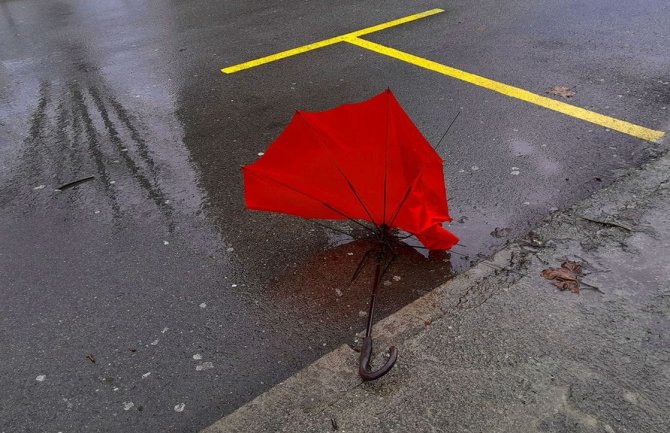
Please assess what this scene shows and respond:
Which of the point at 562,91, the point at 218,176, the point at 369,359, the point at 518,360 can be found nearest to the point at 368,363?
the point at 369,359

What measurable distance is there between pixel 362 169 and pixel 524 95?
278cm

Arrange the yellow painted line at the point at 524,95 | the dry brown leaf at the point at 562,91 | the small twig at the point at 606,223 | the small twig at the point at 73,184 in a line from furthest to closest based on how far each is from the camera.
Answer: the dry brown leaf at the point at 562,91 → the yellow painted line at the point at 524,95 → the small twig at the point at 73,184 → the small twig at the point at 606,223

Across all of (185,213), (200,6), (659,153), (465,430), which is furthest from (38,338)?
(200,6)

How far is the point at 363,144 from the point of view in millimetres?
3258

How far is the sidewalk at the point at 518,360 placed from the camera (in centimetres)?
250

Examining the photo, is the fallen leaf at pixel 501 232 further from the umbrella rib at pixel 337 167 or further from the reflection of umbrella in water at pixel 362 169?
the umbrella rib at pixel 337 167

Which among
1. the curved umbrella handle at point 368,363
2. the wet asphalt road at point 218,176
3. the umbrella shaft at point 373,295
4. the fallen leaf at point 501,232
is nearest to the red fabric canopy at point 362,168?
the umbrella shaft at point 373,295

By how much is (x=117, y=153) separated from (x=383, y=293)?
2.70m

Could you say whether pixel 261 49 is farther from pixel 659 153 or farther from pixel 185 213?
pixel 659 153

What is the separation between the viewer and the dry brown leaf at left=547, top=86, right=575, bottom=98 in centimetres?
541

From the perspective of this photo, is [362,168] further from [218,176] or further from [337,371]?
[218,176]

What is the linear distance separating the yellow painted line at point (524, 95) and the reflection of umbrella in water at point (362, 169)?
2.26m

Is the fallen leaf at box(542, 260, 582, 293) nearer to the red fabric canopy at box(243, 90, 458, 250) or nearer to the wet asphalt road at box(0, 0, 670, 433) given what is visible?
the wet asphalt road at box(0, 0, 670, 433)

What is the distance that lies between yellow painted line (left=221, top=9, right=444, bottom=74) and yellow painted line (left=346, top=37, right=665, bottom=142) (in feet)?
1.06
